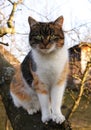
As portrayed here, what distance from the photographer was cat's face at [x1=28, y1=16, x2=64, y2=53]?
290cm

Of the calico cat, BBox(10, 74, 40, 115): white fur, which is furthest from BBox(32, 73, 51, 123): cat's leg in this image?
BBox(10, 74, 40, 115): white fur

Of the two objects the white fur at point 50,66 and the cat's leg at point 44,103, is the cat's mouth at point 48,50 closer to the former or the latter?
the white fur at point 50,66

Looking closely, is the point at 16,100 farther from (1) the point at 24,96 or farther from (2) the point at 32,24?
(2) the point at 32,24

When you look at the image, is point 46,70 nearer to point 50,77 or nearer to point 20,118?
point 50,77

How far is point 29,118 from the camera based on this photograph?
2.71 metres

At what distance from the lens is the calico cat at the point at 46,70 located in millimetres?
2941

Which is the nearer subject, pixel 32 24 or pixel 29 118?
pixel 29 118

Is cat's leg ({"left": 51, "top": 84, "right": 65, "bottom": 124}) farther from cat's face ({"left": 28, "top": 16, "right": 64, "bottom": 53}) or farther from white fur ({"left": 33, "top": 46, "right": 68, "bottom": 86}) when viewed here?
cat's face ({"left": 28, "top": 16, "right": 64, "bottom": 53})

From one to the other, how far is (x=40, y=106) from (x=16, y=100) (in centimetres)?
28

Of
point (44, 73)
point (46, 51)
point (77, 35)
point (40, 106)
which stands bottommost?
point (77, 35)

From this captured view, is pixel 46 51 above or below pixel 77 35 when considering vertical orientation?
above

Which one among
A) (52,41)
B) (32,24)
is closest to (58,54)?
(52,41)

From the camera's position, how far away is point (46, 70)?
9.91ft

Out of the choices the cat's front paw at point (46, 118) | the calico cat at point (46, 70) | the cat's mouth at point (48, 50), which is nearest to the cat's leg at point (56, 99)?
the calico cat at point (46, 70)
